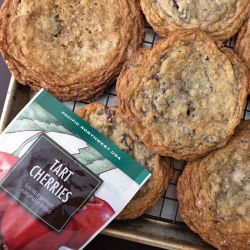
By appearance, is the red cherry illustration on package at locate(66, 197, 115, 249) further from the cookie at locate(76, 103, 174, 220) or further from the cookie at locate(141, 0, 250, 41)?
the cookie at locate(141, 0, 250, 41)

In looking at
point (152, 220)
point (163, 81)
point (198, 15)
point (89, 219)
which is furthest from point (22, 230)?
point (198, 15)

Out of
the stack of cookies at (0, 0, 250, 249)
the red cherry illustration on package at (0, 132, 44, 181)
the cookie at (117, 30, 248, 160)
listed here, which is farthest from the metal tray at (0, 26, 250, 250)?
the cookie at (117, 30, 248, 160)

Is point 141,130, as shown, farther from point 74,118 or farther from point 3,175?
point 3,175

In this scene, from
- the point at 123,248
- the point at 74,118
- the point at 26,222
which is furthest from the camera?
the point at 123,248

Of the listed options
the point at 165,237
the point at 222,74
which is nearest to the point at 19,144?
the point at 165,237

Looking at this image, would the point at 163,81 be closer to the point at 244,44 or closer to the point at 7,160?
the point at 244,44
